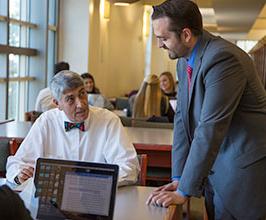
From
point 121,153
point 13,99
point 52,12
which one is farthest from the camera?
point 52,12

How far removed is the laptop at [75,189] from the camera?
63.4 inches

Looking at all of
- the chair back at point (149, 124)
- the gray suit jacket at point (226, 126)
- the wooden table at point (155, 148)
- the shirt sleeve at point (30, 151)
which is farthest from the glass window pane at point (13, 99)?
the gray suit jacket at point (226, 126)

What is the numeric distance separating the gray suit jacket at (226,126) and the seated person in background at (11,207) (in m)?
0.98

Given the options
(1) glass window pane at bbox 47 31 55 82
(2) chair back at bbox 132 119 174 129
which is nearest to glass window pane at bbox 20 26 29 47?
(1) glass window pane at bbox 47 31 55 82

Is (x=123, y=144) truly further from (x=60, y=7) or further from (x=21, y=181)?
(x=60, y=7)

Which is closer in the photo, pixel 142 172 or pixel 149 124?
pixel 142 172

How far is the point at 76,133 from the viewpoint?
2436 mm

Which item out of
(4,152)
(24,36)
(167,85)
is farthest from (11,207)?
(24,36)

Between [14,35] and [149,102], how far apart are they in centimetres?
178

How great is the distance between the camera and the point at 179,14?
180cm

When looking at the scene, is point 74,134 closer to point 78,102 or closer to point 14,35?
point 78,102

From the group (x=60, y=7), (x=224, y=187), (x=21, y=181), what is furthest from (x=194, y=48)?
(x=60, y=7)

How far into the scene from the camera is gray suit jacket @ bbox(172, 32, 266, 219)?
1.78 metres

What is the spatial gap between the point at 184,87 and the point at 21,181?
0.81 meters
